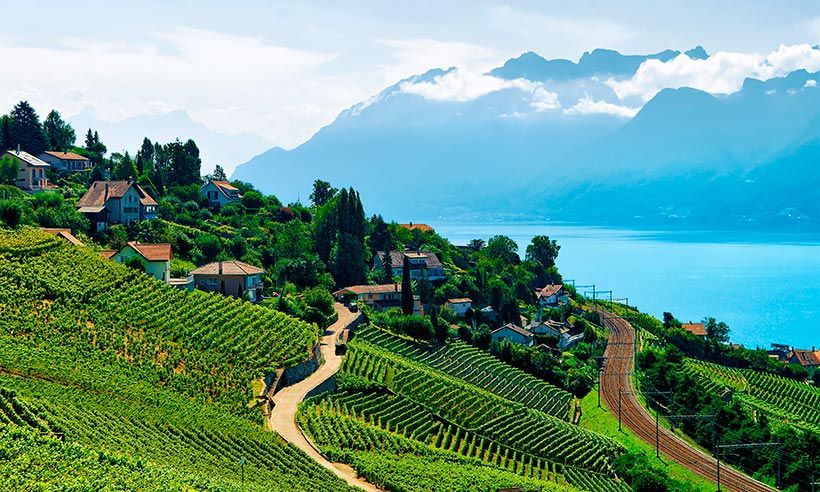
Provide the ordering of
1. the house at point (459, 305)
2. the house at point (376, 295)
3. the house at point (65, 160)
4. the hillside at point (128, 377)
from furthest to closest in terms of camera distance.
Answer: the house at point (65, 160) → the house at point (459, 305) → the house at point (376, 295) → the hillside at point (128, 377)

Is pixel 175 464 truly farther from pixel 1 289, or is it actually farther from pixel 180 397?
pixel 1 289

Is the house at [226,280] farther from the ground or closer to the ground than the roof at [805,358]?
farther from the ground

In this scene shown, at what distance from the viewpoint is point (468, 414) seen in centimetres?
5175

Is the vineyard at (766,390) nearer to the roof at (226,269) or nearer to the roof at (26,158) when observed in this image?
the roof at (226,269)

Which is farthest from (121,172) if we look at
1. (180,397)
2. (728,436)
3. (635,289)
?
(635,289)

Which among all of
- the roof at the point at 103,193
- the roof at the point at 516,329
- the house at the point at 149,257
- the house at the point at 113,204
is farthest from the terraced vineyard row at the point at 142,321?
the roof at the point at 516,329

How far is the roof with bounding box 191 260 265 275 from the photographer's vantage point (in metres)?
64.3

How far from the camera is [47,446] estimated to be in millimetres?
26797

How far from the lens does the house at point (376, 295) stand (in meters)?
78.7

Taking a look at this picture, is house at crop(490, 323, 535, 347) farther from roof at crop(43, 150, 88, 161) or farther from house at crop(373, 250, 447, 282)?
roof at crop(43, 150, 88, 161)

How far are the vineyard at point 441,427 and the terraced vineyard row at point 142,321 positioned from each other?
13.7 feet

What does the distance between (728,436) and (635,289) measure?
11739cm

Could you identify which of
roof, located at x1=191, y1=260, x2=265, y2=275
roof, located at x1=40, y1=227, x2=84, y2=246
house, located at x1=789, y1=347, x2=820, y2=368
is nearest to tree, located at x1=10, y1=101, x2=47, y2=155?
roof, located at x1=40, y1=227, x2=84, y2=246

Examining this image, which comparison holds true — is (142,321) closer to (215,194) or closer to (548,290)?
(215,194)
